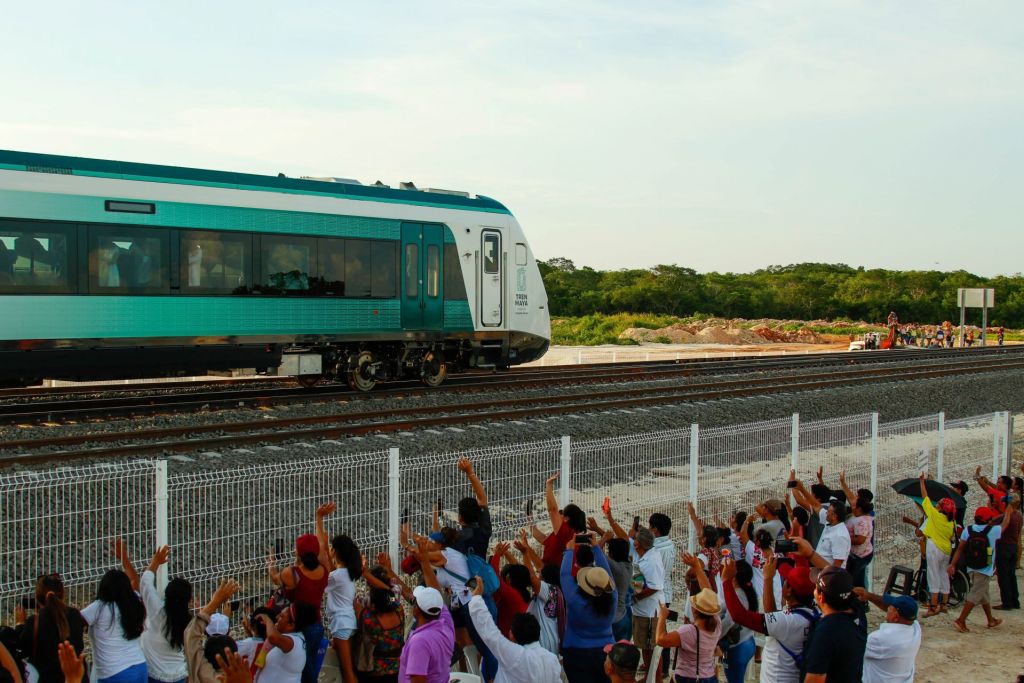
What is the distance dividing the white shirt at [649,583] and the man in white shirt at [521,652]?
1834 mm

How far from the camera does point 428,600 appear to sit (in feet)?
17.1

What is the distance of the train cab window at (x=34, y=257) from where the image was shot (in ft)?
46.6

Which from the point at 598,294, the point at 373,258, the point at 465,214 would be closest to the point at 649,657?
the point at 373,258

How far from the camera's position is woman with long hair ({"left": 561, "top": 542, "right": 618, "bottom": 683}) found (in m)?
5.70

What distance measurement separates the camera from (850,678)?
5340mm

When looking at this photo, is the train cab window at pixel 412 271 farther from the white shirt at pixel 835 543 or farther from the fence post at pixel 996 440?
the white shirt at pixel 835 543

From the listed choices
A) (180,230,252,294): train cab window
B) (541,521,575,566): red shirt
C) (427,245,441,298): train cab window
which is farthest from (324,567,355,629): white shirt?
(427,245,441,298): train cab window

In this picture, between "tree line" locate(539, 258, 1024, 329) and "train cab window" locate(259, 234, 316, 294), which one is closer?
"train cab window" locate(259, 234, 316, 294)

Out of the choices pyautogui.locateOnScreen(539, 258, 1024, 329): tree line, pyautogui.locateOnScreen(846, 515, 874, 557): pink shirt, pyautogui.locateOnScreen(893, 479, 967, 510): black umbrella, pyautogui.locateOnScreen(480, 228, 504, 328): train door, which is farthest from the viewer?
pyautogui.locateOnScreen(539, 258, 1024, 329): tree line

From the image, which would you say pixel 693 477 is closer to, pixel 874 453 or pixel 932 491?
pixel 932 491

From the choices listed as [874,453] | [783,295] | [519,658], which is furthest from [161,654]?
[783,295]

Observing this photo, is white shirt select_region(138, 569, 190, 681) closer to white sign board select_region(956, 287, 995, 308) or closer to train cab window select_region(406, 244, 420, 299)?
train cab window select_region(406, 244, 420, 299)

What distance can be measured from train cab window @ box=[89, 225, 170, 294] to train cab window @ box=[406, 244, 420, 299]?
191 inches

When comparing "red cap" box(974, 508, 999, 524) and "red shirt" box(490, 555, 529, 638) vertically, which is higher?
"red shirt" box(490, 555, 529, 638)
